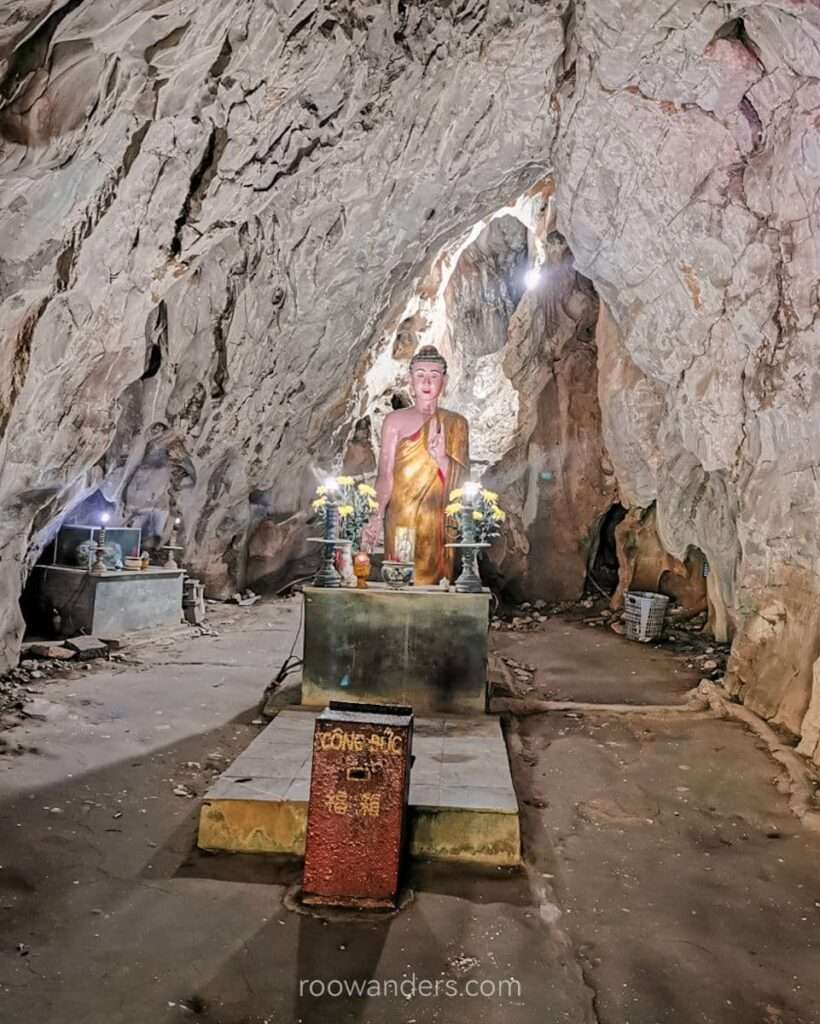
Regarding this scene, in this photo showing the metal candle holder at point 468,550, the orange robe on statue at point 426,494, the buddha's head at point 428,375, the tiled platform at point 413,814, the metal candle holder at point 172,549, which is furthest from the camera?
the metal candle holder at point 172,549

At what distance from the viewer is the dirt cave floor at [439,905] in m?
2.75

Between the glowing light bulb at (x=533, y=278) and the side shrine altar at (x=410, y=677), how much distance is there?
31.0 ft

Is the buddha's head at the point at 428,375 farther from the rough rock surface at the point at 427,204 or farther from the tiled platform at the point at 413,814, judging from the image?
the tiled platform at the point at 413,814

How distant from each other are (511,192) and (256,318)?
5249 mm

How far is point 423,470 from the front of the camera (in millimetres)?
7566

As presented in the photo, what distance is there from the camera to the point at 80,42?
4.16 metres

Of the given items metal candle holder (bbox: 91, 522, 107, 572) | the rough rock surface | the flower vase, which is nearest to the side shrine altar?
the flower vase

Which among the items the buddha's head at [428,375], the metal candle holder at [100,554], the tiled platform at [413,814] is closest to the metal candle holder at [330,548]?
the buddha's head at [428,375]

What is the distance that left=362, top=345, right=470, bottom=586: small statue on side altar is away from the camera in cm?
741

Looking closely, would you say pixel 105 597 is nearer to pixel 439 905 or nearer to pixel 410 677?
pixel 410 677

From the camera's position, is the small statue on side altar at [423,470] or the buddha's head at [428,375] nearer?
the small statue on side altar at [423,470]

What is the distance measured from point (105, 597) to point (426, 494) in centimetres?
539

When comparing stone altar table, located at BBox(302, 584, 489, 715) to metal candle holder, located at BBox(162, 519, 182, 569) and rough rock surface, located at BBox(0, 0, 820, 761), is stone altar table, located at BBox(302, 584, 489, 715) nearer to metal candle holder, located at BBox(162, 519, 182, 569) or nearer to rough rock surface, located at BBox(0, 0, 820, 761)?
rough rock surface, located at BBox(0, 0, 820, 761)

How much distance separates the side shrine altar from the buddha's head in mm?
15
